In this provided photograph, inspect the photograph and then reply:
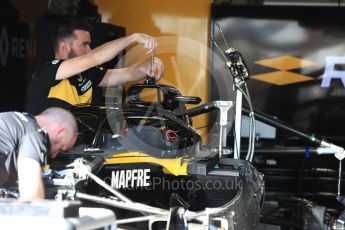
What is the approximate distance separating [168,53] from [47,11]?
4.69 ft

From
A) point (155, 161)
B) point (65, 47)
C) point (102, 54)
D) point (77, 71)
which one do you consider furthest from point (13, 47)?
point (155, 161)

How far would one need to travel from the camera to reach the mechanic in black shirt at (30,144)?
2.34 meters

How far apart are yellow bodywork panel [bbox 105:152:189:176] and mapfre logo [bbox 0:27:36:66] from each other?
289 centimetres

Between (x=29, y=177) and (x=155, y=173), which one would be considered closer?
(x=29, y=177)

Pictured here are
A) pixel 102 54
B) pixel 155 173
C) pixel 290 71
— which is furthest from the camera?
pixel 290 71

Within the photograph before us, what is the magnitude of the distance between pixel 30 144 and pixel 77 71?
1.22 m

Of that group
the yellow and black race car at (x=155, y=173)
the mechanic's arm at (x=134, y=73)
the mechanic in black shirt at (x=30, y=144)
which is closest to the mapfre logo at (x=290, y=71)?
the mechanic's arm at (x=134, y=73)

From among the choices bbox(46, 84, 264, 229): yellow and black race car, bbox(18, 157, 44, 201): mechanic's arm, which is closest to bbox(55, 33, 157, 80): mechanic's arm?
bbox(46, 84, 264, 229): yellow and black race car

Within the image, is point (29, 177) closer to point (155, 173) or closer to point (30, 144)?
point (30, 144)

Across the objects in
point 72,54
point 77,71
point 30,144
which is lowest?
point 30,144

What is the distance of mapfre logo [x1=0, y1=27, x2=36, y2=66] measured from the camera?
5473 mm

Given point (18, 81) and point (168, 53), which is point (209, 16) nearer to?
point (168, 53)

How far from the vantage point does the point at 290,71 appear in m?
6.27

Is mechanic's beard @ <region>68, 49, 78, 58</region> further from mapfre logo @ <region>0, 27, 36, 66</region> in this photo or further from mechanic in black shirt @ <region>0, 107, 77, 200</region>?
mapfre logo @ <region>0, 27, 36, 66</region>
